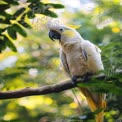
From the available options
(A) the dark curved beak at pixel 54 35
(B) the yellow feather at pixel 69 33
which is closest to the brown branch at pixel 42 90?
(B) the yellow feather at pixel 69 33

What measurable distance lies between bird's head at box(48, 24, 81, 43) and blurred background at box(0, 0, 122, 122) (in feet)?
0.19

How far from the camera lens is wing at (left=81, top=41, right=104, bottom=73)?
2.40 m

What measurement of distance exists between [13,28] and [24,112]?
6.95ft

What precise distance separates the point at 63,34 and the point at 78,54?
6.6 inches

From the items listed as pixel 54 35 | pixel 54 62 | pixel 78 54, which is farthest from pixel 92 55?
pixel 54 62

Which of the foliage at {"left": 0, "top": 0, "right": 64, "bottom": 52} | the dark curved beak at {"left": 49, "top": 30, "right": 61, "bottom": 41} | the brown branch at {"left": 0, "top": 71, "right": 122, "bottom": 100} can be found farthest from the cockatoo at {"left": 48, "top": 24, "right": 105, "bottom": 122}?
the brown branch at {"left": 0, "top": 71, "right": 122, "bottom": 100}

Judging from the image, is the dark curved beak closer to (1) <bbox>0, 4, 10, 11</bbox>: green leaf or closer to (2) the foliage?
(2) the foliage

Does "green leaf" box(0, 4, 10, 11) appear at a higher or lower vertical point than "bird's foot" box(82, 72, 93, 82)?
higher

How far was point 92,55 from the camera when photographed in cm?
248

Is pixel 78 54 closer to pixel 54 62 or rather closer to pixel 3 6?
pixel 3 6

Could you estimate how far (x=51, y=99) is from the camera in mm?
4098

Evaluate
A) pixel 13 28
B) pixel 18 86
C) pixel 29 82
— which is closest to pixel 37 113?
pixel 29 82

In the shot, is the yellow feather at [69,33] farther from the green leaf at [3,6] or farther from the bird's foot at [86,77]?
the green leaf at [3,6]

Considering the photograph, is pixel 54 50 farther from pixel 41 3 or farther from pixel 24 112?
pixel 41 3
